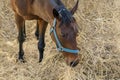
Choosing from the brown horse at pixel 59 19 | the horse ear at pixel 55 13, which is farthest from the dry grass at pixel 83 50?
the horse ear at pixel 55 13

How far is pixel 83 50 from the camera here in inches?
139

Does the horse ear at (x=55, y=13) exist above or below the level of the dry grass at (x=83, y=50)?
above

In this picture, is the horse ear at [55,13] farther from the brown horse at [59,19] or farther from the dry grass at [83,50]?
the dry grass at [83,50]

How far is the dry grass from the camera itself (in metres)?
3.32

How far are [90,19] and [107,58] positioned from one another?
827 mm

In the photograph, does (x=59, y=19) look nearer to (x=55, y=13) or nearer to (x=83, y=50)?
(x=55, y=13)

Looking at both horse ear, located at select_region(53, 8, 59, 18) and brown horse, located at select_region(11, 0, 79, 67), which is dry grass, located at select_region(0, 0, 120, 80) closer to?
brown horse, located at select_region(11, 0, 79, 67)

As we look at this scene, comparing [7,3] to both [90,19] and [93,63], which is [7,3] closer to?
[90,19]

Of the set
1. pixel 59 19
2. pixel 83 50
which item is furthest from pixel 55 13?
pixel 83 50

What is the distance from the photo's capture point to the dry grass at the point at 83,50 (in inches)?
131

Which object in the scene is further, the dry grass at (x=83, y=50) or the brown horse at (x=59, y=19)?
the dry grass at (x=83, y=50)

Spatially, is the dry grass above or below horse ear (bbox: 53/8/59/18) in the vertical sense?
below

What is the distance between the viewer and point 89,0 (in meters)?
4.26

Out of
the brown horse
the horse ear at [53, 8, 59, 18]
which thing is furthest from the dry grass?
the horse ear at [53, 8, 59, 18]
